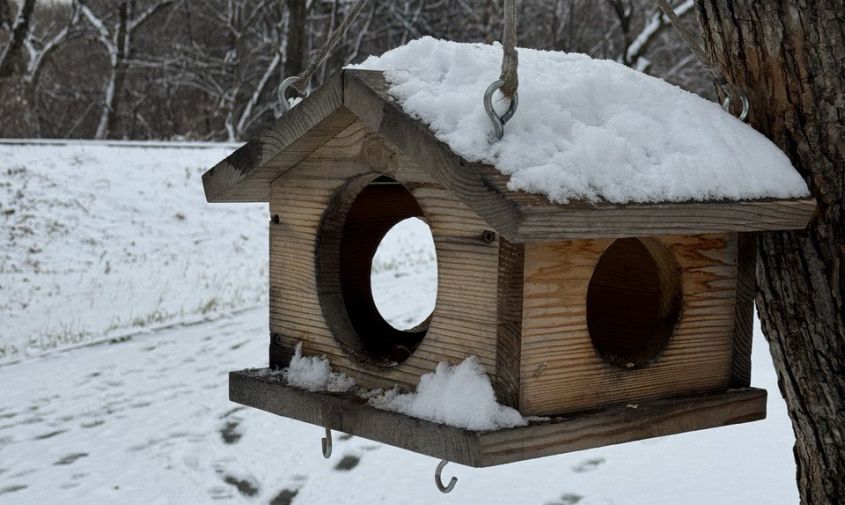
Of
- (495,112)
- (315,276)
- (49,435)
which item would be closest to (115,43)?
(49,435)

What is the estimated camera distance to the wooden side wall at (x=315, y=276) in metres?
1.90

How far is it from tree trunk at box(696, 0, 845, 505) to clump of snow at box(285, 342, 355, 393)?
97cm

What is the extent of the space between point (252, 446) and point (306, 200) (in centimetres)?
325

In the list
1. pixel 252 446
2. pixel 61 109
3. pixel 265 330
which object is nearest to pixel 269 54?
pixel 61 109

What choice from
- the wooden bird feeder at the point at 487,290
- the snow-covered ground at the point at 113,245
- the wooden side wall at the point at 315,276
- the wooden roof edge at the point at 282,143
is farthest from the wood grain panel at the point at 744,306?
the snow-covered ground at the point at 113,245

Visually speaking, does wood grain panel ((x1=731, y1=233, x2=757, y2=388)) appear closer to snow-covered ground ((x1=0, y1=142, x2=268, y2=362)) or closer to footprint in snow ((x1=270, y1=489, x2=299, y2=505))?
footprint in snow ((x1=270, y1=489, x2=299, y2=505))

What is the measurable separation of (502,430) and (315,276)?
698 mm

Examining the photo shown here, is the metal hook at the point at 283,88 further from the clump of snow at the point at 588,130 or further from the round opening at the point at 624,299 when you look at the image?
the round opening at the point at 624,299

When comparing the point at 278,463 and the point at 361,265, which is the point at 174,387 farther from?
the point at 361,265

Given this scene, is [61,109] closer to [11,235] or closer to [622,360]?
[11,235]

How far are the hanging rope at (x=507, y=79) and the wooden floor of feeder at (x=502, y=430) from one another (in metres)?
0.54

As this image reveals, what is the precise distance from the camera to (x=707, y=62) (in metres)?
2.08

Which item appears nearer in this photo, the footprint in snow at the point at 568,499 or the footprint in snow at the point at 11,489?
the footprint in snow at the point at 568,499

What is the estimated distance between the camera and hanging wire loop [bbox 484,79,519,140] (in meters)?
1.67
